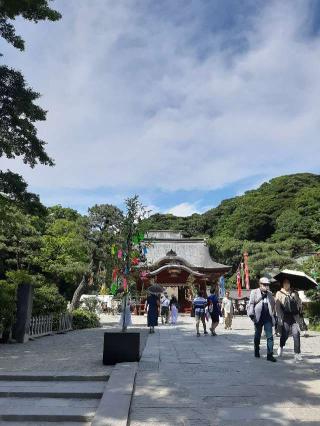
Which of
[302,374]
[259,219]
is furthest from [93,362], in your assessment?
[259,219]

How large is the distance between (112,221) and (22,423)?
1425cm

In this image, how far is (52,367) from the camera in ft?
23.0

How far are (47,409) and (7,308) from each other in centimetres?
634

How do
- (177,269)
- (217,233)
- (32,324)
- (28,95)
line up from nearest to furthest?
(28,95)
(32,324)
(177,269)
(217,233)

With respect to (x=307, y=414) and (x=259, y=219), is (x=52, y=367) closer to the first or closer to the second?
(x=307, y=414)

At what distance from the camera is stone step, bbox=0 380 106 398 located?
5258 mm

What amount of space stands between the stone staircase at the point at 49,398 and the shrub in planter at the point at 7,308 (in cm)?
459

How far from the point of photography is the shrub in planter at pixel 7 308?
10297 mm

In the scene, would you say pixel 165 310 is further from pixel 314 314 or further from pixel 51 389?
pixel 51 389

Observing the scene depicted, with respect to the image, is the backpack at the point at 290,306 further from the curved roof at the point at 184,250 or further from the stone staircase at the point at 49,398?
the curved roof at the point at 184,250

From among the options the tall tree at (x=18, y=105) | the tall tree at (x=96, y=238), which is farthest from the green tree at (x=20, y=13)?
the tall tree at (x=96, y=238)

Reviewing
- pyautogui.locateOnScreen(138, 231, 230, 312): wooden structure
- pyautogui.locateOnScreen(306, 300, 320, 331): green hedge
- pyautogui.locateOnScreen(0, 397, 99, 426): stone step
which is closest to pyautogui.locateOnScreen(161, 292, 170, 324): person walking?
pyautogui.locateOnScreen(306, 300, 320, 331): green hedge

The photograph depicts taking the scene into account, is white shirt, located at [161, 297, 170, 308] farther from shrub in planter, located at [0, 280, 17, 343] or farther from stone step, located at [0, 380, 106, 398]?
stone step, located at [0, 380, 106, 398]

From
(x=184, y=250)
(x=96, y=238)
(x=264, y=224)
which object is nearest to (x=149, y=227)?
(x=96, y=238)
